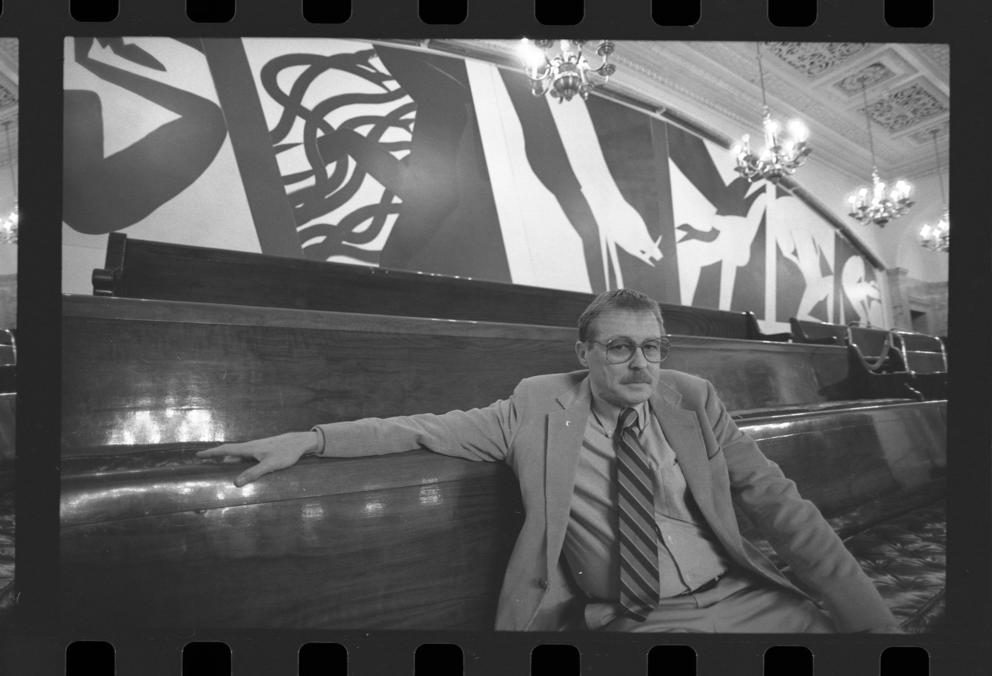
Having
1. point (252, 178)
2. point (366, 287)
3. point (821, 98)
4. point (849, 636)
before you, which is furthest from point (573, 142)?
point (849, 636)

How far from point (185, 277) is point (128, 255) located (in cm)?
17

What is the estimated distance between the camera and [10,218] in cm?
129

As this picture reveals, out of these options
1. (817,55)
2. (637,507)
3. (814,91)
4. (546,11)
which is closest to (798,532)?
(637,507)

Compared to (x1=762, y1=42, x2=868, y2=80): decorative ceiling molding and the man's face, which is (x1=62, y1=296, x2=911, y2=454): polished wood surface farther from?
(x1=762, y1=42, x2=868, y2=80): decorative ceiling molding

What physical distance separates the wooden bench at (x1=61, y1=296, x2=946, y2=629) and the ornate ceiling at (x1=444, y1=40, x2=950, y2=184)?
3.09 feet

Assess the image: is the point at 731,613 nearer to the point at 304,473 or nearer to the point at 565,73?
the point at 304,473

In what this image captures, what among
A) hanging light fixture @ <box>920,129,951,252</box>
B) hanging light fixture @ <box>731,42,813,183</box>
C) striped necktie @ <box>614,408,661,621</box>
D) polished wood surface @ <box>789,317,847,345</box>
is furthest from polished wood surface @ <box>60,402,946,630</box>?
hanging light fixture @ <box>731,42,813,183</box>

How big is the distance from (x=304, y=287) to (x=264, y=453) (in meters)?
1.13

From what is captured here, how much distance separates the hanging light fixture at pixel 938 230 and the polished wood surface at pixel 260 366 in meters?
0.82

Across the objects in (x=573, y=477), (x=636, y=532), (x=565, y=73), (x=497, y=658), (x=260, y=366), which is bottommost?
(x=497, y=658)

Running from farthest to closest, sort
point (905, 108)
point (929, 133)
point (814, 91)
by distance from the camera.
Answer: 1. point (814, 91)
2. point (905, 108)
3. point (929, 133)

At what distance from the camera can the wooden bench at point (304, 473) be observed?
2.80 feet

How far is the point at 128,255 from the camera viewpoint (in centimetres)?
168

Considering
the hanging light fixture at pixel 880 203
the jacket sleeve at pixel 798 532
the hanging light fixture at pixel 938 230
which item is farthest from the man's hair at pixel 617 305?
the hanging light fixture at pixel 880 203
